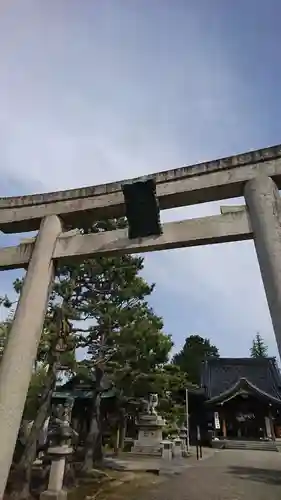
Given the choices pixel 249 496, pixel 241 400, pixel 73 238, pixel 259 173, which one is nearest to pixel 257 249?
pixel 259 173

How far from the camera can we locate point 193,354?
173ft

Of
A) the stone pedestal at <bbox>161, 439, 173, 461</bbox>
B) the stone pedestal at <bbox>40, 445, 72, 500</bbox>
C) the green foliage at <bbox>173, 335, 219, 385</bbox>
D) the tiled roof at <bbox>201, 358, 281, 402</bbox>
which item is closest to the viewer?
the stone pedestal at <bbox>40, 445, 72, 500</bbox>

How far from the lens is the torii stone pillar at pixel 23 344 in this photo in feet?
11.3

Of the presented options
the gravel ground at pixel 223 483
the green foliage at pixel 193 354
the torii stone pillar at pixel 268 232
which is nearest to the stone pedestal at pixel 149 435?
the gravel ground at pixel 223 483

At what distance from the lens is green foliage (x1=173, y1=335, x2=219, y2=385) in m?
46.7

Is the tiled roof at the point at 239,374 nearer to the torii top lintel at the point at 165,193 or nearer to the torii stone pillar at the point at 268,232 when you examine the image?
→ the torii top lintel at the point at 165,193

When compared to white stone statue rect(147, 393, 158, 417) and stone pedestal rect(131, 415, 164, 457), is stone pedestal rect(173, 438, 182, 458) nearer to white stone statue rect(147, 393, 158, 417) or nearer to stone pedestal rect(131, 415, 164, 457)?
stone pedestal rect(131, 415, 164, 457)

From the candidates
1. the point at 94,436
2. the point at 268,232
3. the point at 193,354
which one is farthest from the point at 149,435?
the point at 193,354

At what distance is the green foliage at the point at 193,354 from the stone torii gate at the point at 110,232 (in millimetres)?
43099

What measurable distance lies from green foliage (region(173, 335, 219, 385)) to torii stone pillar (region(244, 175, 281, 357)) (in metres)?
43.5

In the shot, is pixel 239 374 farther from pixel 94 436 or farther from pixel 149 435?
pixel 94 436

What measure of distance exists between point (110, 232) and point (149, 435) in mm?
17105

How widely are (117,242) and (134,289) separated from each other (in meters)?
9.08

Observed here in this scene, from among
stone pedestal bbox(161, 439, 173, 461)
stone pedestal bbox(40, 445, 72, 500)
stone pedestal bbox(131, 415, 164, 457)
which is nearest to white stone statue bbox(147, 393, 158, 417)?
stone pedestal bbox(131, 415, 164, 457)
